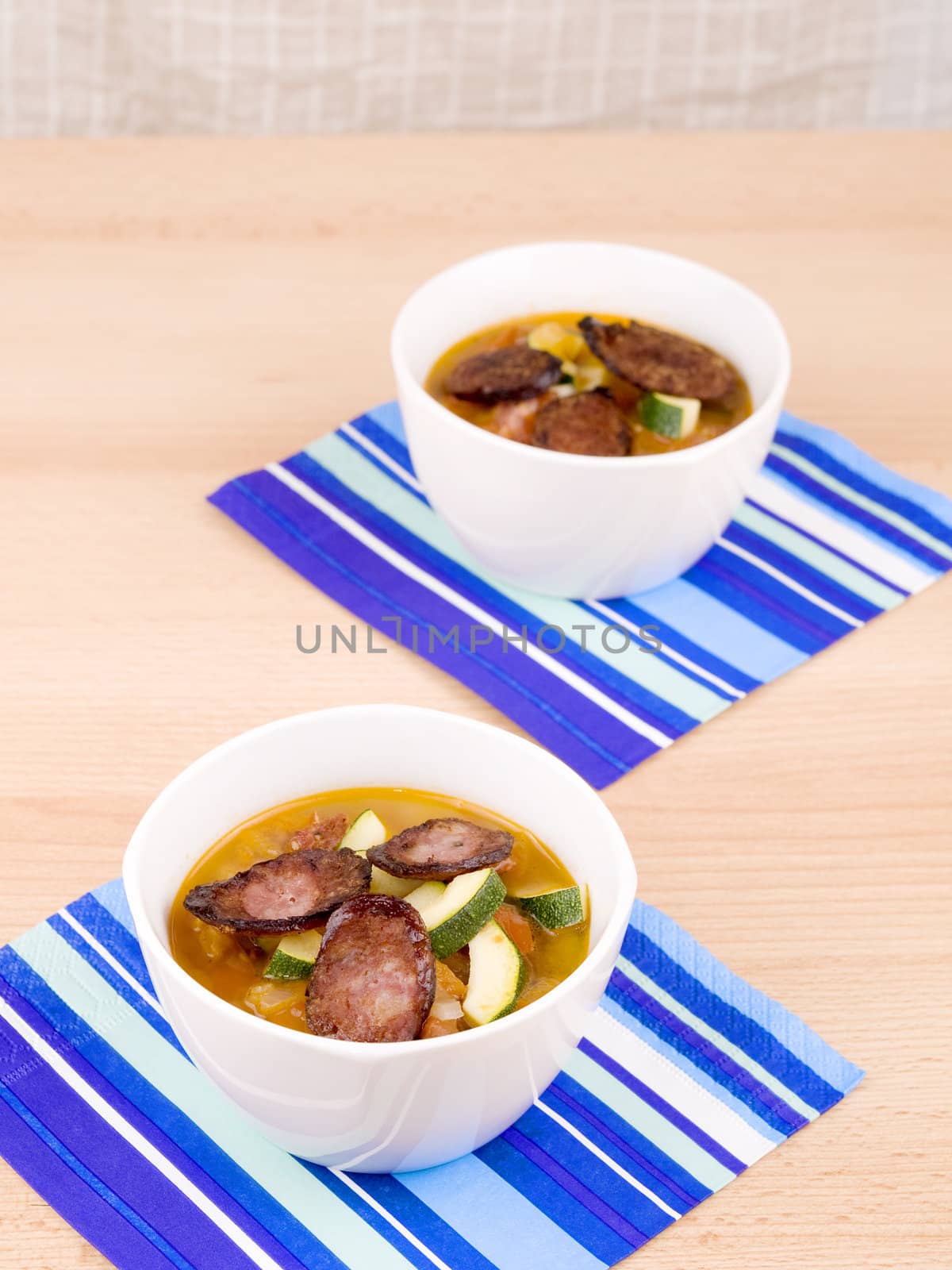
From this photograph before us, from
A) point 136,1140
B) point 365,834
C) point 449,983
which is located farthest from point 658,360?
point 136,1140

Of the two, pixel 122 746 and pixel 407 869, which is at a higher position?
pixel 407 869

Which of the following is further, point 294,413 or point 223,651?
point 294,413

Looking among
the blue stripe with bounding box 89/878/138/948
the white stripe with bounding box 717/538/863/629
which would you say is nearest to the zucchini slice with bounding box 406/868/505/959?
the blue stripe with bounding box 89/878/138/948

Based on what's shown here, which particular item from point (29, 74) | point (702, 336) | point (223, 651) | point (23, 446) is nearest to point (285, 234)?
point (23, 446)

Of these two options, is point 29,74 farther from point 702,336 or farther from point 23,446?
point 702,336

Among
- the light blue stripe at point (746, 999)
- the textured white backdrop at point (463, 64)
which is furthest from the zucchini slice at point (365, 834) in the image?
the textured white backdrop at point (463, 64)

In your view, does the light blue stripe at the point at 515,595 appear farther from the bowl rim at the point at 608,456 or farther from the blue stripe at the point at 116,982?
the blue stripe at the point at 116,982

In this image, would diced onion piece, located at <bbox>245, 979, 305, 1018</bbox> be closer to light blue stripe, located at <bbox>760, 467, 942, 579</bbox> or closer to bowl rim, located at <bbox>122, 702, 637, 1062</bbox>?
bowl rim, located at <bbox>122, 702, 637, 1062</bbox>
